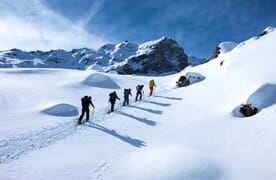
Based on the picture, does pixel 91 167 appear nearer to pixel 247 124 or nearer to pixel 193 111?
pixel 247 124

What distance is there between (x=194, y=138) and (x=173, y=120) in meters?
3.19

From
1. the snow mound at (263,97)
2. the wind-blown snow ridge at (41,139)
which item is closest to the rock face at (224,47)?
the snow mound at (263,97)

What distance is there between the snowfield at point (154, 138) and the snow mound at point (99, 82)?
38.2ft

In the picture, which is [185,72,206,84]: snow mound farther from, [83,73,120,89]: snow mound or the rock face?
the rock face

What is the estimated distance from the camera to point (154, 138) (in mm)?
11602

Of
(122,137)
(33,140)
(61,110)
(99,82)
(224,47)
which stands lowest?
(33,140)

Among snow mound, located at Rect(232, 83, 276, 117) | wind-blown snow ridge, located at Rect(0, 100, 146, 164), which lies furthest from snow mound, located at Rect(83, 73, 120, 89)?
snow mound, located at Rect(232, 83, 276, 117)

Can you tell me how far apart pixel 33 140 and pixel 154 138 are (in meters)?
5.69

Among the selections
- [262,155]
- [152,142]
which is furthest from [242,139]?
[152,142]

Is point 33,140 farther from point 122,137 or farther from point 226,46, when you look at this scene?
point 226,46

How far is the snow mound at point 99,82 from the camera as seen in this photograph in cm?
3129

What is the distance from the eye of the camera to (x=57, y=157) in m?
9.31

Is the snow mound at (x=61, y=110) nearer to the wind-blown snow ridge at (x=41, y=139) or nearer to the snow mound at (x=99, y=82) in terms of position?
the wind-blown snow ridge at (x=41, y=139)

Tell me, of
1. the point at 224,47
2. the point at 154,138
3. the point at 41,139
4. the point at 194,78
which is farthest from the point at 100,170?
the point at 224,47
